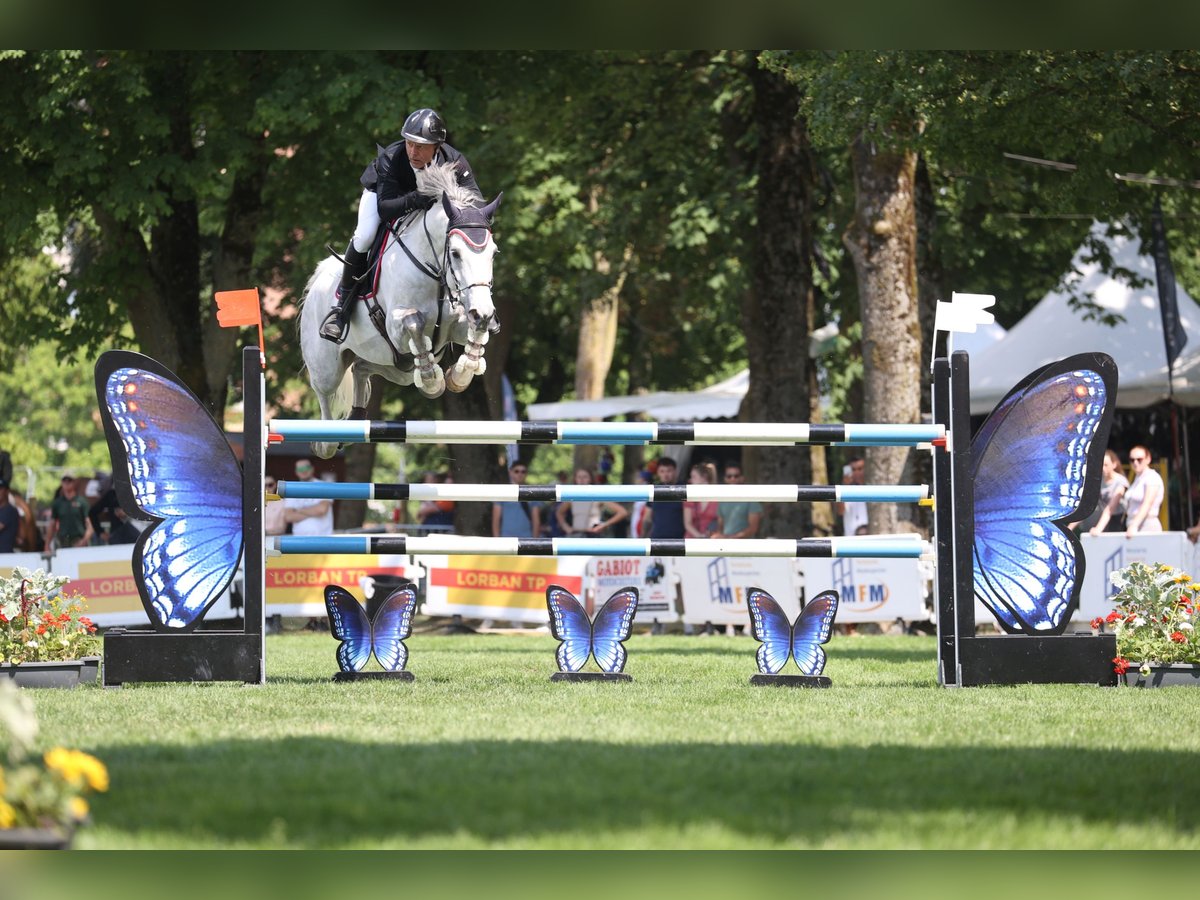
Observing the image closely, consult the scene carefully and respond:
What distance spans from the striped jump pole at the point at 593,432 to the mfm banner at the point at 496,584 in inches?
315

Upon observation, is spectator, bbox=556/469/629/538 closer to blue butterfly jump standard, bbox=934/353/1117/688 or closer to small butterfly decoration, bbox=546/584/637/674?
small butterfly decoration, bbox=546/584/637/674

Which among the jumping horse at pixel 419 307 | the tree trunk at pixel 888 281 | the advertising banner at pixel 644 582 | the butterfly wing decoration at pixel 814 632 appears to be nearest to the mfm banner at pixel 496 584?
the advertising banner at pixel 644 582

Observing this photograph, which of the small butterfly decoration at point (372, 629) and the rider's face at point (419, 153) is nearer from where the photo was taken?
the small butterfly decoration at point (372, 629)

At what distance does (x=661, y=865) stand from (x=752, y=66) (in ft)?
53.3

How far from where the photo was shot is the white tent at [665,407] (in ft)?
80.7

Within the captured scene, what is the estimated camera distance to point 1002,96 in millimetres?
12883

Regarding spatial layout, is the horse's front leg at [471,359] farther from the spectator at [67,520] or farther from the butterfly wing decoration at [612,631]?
the spectator at [67,520]

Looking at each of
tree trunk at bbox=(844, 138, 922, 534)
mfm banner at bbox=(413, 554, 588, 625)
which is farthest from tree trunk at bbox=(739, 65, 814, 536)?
mfm banner at bbox=(413, 554, 588, 625)

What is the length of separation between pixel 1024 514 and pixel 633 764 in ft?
13.3

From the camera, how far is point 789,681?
864cm

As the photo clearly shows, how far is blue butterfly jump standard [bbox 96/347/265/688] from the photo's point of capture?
821cm

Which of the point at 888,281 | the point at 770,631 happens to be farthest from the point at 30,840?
the point at 888,281
